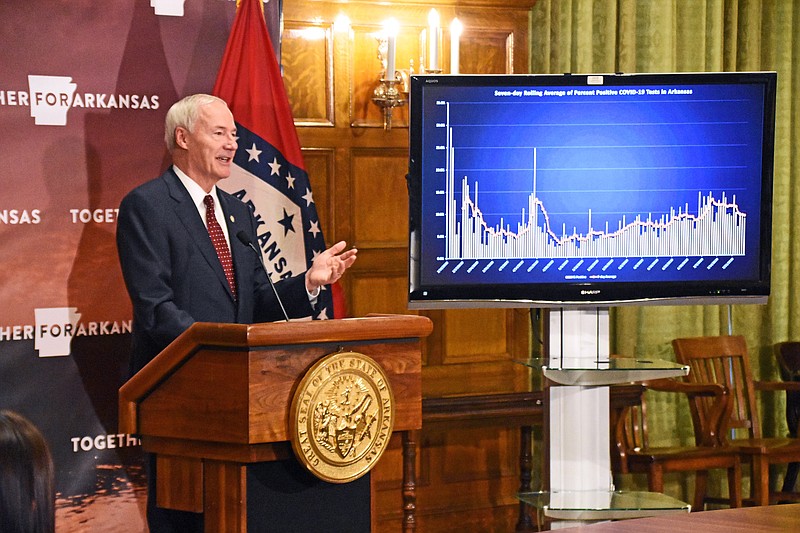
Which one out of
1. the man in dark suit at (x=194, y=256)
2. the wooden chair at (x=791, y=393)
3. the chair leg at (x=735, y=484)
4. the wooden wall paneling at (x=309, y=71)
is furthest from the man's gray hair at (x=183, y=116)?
the wooden chair at (x=791, y=393)

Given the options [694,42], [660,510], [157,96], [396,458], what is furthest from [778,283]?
[157,96]

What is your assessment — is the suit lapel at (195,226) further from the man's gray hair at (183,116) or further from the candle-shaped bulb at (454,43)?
the candle-shaped bulb at (454,43)

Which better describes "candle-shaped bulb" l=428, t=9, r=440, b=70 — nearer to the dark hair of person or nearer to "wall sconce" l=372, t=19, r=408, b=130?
"wall sconce" l=372, t=19, r=408, b=130

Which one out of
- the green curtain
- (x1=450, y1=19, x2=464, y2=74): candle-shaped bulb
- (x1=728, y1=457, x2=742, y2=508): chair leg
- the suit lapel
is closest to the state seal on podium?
the suit lapel

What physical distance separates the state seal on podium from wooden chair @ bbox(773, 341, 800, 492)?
373 cm

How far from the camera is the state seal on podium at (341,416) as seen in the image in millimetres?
2840

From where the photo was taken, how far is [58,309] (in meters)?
4.45

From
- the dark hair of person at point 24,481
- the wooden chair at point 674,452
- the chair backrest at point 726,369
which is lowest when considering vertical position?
the wooden chair at point 674,452

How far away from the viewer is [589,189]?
13.4 ft

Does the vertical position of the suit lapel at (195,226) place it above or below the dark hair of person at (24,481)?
above

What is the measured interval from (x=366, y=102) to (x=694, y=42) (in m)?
1.79

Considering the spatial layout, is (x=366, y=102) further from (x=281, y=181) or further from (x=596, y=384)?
(x=596, y=384)

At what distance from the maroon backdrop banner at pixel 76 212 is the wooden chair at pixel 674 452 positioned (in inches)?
85.4

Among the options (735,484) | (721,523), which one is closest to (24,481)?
(721,523)
